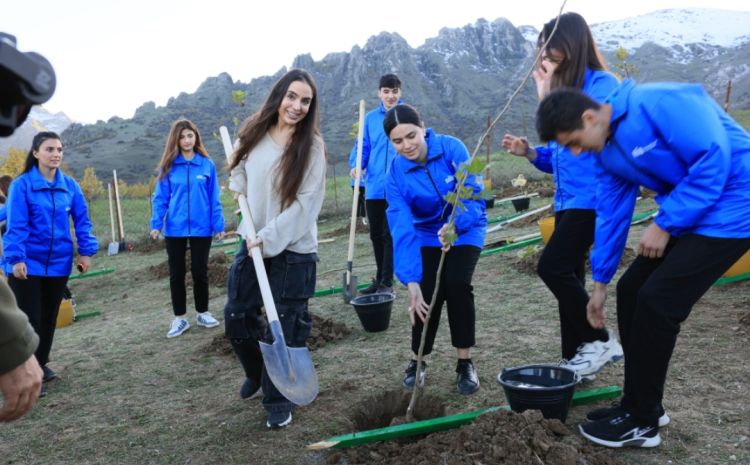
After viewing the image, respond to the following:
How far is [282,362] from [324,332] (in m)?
1.83

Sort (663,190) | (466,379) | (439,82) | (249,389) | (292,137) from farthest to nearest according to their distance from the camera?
(439,82) → (249,389) → (466,379) → (292,137) → (663,190)

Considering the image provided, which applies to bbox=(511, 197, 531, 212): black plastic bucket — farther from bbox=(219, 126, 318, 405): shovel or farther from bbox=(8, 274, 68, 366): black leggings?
bbox=(219, 126, 318, 405): shovel

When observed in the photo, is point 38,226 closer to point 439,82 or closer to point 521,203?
point 521,203

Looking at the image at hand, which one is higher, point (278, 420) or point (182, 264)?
point (182, 264)

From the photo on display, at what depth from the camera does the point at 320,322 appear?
5117mm

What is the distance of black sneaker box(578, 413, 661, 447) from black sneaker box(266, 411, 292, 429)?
1.49 m

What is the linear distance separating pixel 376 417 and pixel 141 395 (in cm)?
181

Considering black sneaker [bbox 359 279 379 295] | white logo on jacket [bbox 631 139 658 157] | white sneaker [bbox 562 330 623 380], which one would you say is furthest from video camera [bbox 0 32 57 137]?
black sneaker [bbox 359 279 379 295]

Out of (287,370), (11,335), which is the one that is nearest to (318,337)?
(287,370)

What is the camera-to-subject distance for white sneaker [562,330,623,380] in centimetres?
325

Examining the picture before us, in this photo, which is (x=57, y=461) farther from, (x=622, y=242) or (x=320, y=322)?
(x=622, y=242)

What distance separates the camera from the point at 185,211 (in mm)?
5434

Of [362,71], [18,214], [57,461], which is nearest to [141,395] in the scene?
[57,461]

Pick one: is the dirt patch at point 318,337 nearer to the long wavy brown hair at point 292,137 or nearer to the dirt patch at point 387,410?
the dirt patch at point 387,410
